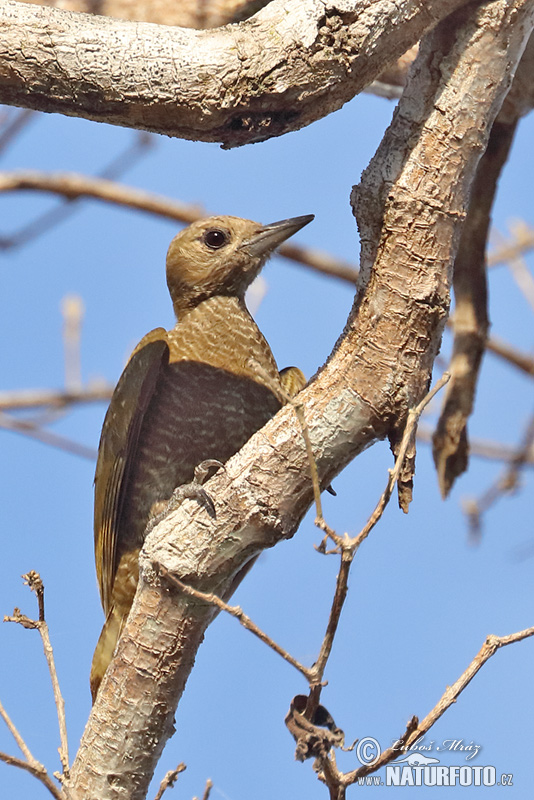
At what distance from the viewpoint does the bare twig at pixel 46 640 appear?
2826mm

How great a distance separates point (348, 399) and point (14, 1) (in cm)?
163

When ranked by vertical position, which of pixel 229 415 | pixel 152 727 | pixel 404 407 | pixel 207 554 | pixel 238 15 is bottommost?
pixel 152 727

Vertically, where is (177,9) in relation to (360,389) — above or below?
above

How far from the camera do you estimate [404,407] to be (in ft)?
10.3

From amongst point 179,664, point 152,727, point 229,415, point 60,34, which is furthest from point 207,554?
point 60,34

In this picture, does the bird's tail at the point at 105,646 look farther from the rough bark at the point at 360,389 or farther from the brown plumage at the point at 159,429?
the rough bark at the point at 360,389

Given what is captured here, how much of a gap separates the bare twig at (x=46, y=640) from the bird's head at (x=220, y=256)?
95.2 inches

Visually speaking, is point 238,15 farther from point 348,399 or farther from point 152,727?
point 152,727

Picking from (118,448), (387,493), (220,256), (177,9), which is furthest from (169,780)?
(177,9)

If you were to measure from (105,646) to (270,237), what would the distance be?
2.17 metres

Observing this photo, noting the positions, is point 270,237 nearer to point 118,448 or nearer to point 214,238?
point 214,238

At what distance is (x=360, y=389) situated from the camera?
314cm

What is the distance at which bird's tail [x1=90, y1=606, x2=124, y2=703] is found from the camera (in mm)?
4012

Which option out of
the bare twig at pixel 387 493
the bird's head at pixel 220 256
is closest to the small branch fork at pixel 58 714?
the bare twig at pixel 387 493
